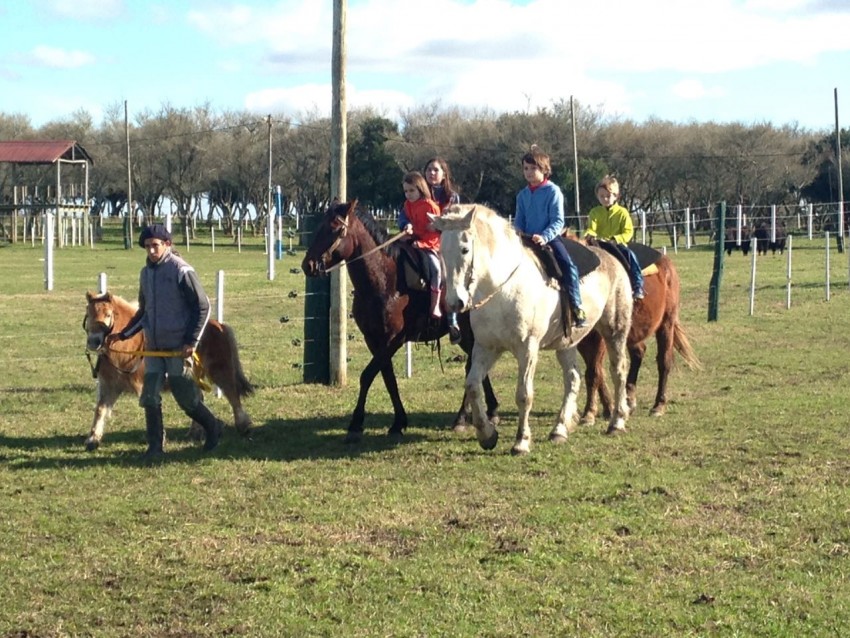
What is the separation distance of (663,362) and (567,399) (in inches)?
85.3

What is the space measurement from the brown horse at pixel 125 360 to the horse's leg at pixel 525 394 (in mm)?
2260

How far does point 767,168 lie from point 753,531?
6429 cm

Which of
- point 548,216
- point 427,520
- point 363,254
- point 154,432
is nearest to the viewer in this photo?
point 427,520

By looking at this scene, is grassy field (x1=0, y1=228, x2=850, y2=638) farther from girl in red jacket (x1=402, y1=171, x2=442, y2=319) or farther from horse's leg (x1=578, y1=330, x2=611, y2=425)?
girl in red jacket (x1=402, y1=171, x2=442, y2=319)

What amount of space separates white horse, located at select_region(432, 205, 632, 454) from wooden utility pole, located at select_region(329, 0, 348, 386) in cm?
355

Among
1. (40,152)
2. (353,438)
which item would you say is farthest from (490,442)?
(40,152)

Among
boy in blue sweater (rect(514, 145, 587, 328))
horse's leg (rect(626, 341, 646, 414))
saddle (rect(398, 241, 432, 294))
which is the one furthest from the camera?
horse's leg (rect(626, 341, 646, 414))

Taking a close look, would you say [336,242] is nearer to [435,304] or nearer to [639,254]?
[435,304]

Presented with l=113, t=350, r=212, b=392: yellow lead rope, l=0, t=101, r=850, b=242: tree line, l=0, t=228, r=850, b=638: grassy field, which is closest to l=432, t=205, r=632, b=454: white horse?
l=0, t=228, r=850, b=638: grassy field

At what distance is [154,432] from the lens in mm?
8977

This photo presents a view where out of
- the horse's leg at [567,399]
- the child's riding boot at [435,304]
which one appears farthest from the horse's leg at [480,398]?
the child's riding boot at [435,304]

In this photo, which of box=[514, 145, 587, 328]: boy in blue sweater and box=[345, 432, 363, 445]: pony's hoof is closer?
box=[514, 145, 587, 328]: boy in blue sweater

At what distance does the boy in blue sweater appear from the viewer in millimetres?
9562

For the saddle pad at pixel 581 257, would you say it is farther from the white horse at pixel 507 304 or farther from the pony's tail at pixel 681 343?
the pony's tail at pixel 681 343
